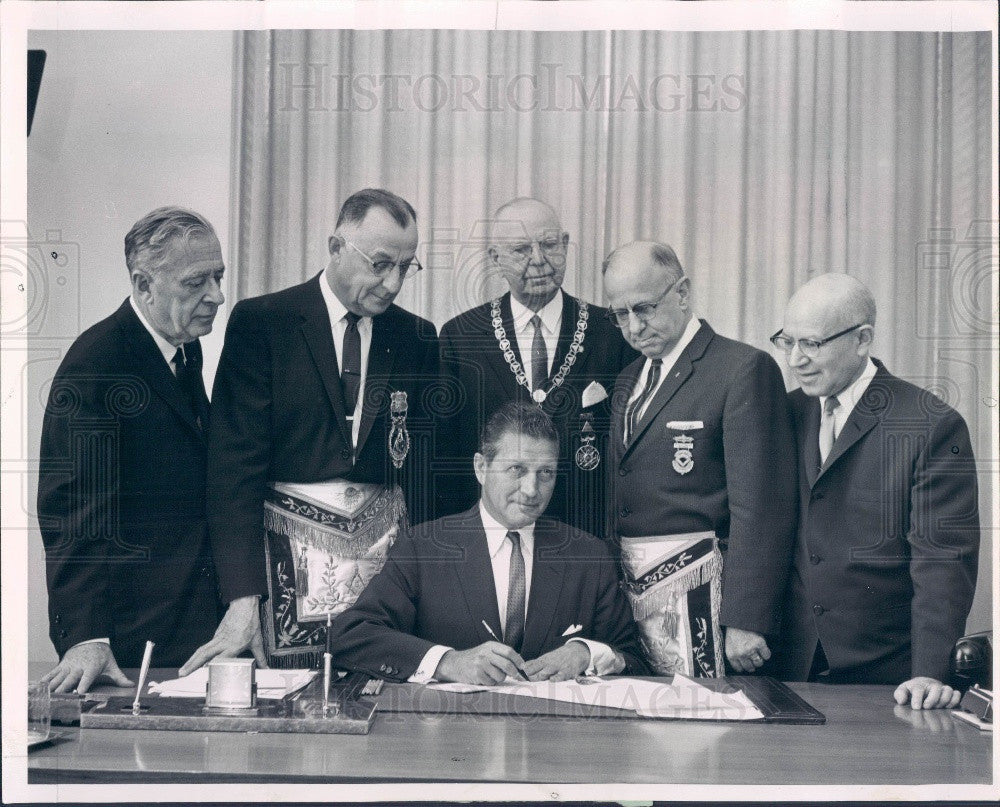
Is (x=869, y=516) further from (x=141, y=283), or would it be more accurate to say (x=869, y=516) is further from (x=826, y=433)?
(x=141, y=283)

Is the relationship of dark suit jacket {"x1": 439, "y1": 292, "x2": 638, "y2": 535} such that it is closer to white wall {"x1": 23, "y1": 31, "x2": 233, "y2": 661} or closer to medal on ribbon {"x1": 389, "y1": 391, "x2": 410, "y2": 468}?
medal on ribbon {"x1": 389, "y1": 391, "x2": 410, "y2": 468}

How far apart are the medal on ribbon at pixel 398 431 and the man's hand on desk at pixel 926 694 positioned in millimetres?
1881

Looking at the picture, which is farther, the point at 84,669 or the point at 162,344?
the point at 162,344

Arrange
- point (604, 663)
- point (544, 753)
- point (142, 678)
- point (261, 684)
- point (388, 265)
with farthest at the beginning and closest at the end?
point (388, 265)
point (604, 663)
point (261, 684)
point (142, 678)
point (544, 753)

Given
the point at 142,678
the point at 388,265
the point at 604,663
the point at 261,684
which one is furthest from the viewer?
the point at 388,265

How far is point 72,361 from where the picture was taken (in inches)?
176

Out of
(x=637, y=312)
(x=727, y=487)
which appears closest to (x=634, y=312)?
(x=637, y=312)

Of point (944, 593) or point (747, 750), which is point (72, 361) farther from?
point (944, 593)

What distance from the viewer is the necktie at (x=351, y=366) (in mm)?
4520

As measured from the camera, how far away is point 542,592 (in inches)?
176

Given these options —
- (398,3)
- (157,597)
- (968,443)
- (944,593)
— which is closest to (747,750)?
(944,593)

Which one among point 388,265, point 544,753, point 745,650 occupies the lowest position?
point 544,753
